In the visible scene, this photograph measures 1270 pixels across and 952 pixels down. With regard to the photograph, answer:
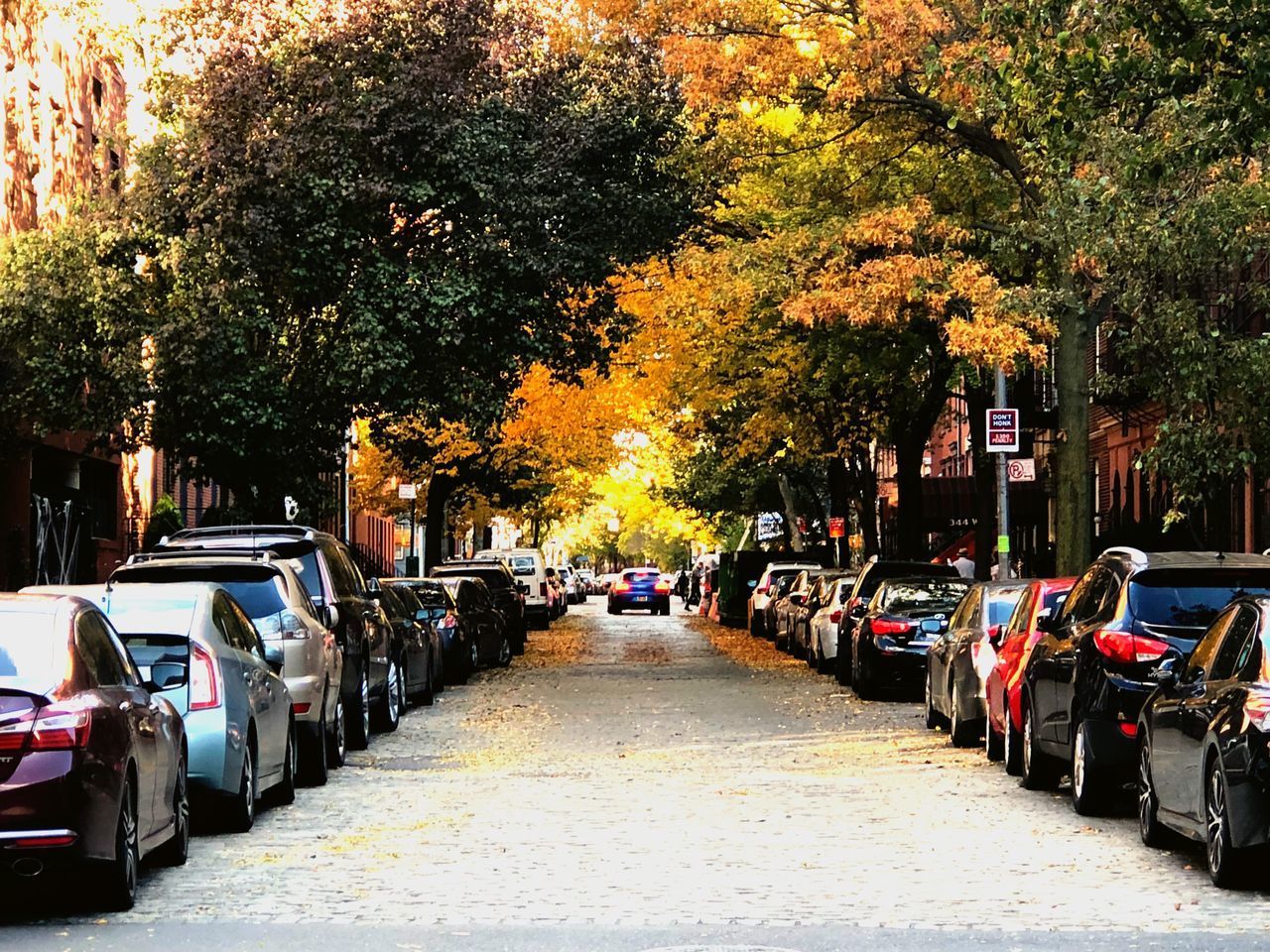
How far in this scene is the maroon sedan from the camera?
29.7ft

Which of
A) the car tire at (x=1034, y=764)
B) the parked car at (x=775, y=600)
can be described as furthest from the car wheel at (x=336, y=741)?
the parked car at (x=775, y=600)

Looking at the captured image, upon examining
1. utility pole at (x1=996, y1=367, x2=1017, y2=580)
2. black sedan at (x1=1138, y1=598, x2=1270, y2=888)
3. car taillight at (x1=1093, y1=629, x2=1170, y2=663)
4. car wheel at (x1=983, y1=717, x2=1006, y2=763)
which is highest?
utility pole at (x1=996, y1=367, x2=1017, y2=580)

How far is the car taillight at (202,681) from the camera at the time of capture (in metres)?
12.4

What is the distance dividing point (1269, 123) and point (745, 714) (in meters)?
10.1

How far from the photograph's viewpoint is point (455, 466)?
52.5 m

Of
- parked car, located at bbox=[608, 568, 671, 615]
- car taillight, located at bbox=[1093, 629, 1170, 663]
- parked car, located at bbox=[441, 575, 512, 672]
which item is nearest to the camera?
car taillight, located at bbox=[1093, 629, 1170, 663]

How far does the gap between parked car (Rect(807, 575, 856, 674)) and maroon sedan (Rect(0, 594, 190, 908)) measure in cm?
1966

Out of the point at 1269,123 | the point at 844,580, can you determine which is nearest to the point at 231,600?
the point at 1269,123

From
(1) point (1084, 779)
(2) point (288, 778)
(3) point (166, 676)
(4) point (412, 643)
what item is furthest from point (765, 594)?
(3) point (166, 676)

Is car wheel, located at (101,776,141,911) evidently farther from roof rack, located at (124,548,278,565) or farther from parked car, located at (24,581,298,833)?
roof rack, located at (124,548,278,565)

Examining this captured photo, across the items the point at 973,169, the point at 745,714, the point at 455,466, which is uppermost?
the point at 973,169

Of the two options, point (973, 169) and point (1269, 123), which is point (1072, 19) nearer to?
point (1269, 123)

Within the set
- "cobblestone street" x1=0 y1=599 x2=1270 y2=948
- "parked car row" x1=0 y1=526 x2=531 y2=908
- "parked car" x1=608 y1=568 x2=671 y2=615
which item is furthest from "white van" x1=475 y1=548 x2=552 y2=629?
"cobblestone street" x1=0 y1=599 x2=1270 y2=948

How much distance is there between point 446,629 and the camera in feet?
94.1
